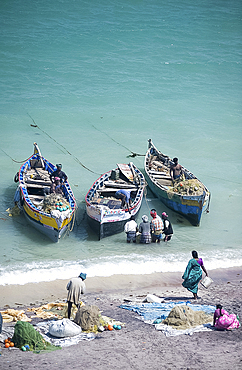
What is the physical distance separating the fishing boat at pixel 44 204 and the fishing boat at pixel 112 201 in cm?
86

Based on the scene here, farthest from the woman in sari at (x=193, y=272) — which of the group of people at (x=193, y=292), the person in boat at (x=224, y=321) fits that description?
the person in boat at (x=224, y=321)

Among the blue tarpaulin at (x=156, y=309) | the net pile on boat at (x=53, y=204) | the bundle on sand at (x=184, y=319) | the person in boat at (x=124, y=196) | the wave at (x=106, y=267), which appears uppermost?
the person in boat at (x=124, y=196)

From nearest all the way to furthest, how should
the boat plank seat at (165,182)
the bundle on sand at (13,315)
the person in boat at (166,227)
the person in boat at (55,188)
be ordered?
the bundle on sand at (13,315), the person in boat at (166,227), the person in boat at (55,188), the boat plank seat at (165,182)

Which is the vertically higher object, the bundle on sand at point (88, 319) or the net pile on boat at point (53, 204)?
the net pile on boat at point (53, 204)

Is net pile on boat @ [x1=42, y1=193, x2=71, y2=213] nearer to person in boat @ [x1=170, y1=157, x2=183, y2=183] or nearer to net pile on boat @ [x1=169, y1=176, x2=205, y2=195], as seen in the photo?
net pile on boat @ [x1=169, y1=176, x2=205, y2=195]

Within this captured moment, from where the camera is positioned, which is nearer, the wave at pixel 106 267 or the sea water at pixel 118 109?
the wave at pixel 106 267

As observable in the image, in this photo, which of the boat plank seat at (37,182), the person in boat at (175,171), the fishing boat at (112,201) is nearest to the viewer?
the fishing boat at (112,201)

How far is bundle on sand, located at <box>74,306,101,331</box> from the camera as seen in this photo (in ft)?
31.3

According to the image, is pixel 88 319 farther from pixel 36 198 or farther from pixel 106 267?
pixel 36 198

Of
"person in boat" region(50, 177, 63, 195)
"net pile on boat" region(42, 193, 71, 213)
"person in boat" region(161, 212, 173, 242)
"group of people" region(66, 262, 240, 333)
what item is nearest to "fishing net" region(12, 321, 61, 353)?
"group of people" region(66, 262, 240, 333)

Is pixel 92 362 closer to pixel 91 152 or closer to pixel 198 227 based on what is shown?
Result: pixel 198 227

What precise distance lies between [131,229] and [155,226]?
841 millimetres

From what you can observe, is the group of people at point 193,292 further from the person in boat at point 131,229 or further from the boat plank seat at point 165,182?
the boat plank seat at point 165,182

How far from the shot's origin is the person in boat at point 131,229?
14977 mm
